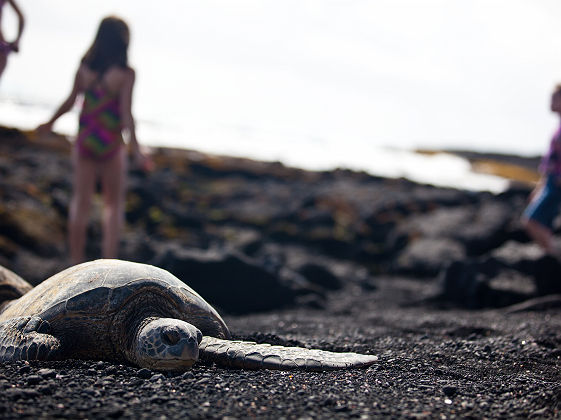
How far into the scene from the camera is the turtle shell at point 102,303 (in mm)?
3471

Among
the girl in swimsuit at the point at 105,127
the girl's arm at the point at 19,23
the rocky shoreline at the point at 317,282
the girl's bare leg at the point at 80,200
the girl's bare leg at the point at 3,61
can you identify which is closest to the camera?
the rocky shoreline at the point at 317,282

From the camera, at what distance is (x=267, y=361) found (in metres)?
3.38

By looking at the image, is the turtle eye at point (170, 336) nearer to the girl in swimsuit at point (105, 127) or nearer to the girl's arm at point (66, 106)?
the girl in swimsuit at point (105, 127)

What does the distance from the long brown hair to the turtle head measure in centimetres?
312

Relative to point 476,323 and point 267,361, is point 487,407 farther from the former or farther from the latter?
point 476,323

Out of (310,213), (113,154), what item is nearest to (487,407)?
(113,154)

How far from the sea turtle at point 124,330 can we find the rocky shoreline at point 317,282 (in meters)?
0.12

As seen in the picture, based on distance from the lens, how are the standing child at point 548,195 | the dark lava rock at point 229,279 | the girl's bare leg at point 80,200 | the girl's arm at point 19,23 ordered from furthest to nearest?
the dark lava rock at point 229,279 → the standing child at point 548,195 → the girl's bare leg at point 80,200 → the girl's arm at point 19,23

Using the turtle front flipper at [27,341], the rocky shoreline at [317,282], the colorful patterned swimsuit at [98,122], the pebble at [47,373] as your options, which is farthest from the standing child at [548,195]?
the pebble at [47,373]

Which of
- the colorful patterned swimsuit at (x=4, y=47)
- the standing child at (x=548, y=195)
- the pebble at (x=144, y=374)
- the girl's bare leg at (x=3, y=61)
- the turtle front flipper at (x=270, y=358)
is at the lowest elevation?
the pebble at (x=144, y=374)

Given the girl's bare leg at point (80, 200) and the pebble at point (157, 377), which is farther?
the girl's bare leg at point (80, 200)

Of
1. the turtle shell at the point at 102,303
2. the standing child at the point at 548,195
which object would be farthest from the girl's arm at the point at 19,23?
the standing child at the point at 548,195

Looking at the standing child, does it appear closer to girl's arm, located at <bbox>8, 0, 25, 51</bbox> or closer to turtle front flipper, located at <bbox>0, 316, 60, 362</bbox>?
girl's arm, located at <bbox>8, 0, 25, 51</bbox>

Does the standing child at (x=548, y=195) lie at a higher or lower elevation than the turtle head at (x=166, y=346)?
higher
